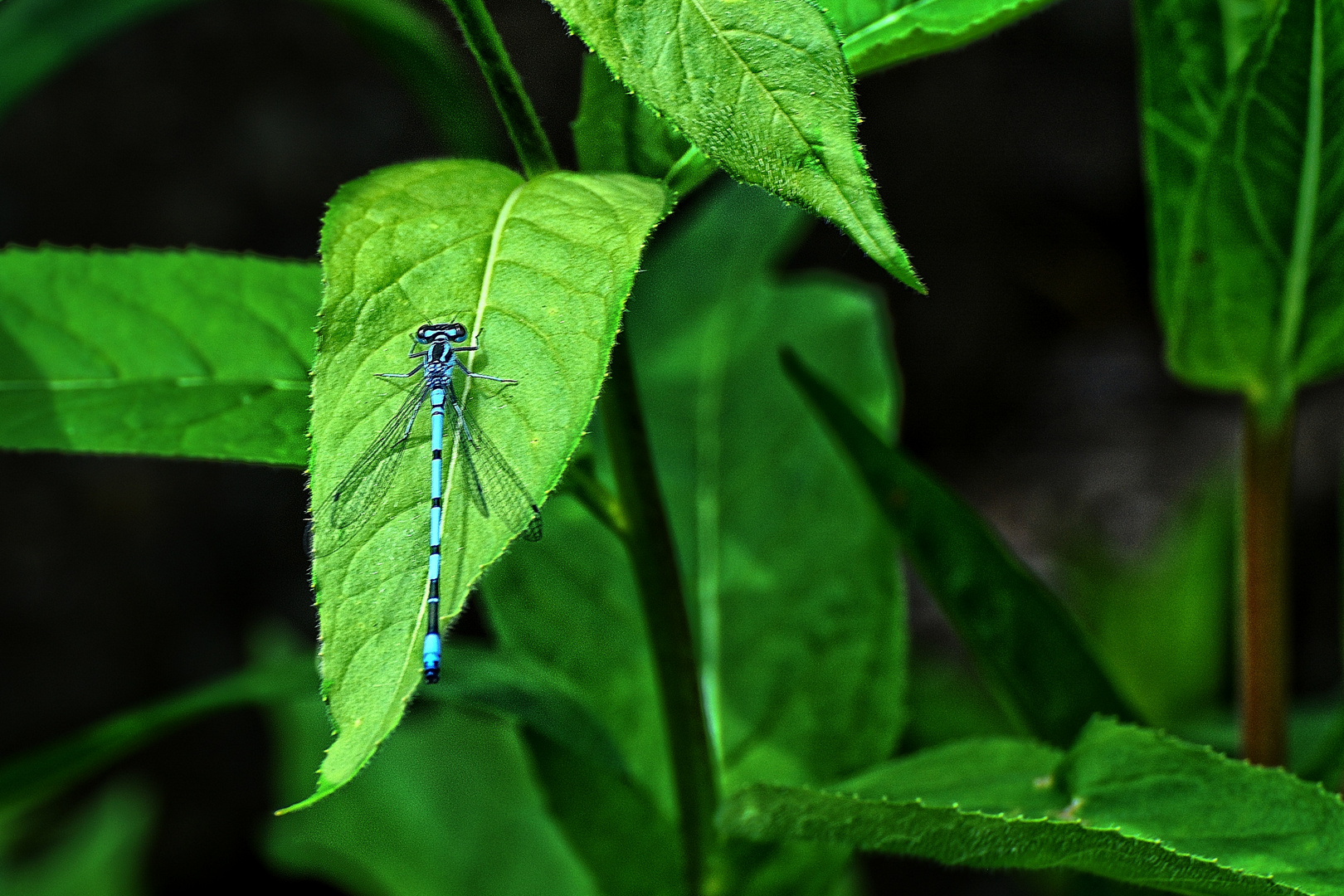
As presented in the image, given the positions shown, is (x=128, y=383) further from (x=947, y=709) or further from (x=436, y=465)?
(x=947, y=709)

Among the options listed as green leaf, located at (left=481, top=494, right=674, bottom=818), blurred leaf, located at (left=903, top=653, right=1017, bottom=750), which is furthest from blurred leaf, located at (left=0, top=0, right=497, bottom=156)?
blurred leaf, located at (left=903, top=653, right=1017, bottom=750)

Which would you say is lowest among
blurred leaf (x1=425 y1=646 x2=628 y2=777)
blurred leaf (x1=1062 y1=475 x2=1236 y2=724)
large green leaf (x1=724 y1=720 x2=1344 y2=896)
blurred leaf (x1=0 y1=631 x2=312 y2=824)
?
blurred leaf (x1=1062 y1=475 x2=1236 y2=724)

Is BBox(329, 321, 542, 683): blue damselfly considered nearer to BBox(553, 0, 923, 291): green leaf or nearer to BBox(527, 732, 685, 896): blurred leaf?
BBox(553, 0, 923, 291): green leaf

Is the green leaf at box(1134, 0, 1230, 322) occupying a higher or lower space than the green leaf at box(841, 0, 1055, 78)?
lower

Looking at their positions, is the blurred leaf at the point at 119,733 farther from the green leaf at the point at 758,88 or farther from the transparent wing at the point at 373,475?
the green leaf at the point at 758,88

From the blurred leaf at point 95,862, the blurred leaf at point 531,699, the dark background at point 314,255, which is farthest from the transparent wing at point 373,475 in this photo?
the blurred leaf at point 95,862

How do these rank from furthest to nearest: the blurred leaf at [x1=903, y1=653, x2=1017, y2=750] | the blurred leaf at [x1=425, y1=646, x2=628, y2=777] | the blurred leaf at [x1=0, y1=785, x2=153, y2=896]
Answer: the blurred leaf at [x1=0, y1=785, x2=153, y2=896]
the blurred leaf at [x1=903, y1=653, x2=1017, y2=750]
the blurred leaf at [x1=425, y1=646, x2=628, y2=777]

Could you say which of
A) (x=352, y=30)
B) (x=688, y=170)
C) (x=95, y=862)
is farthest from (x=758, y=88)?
(x=95, y=862)
